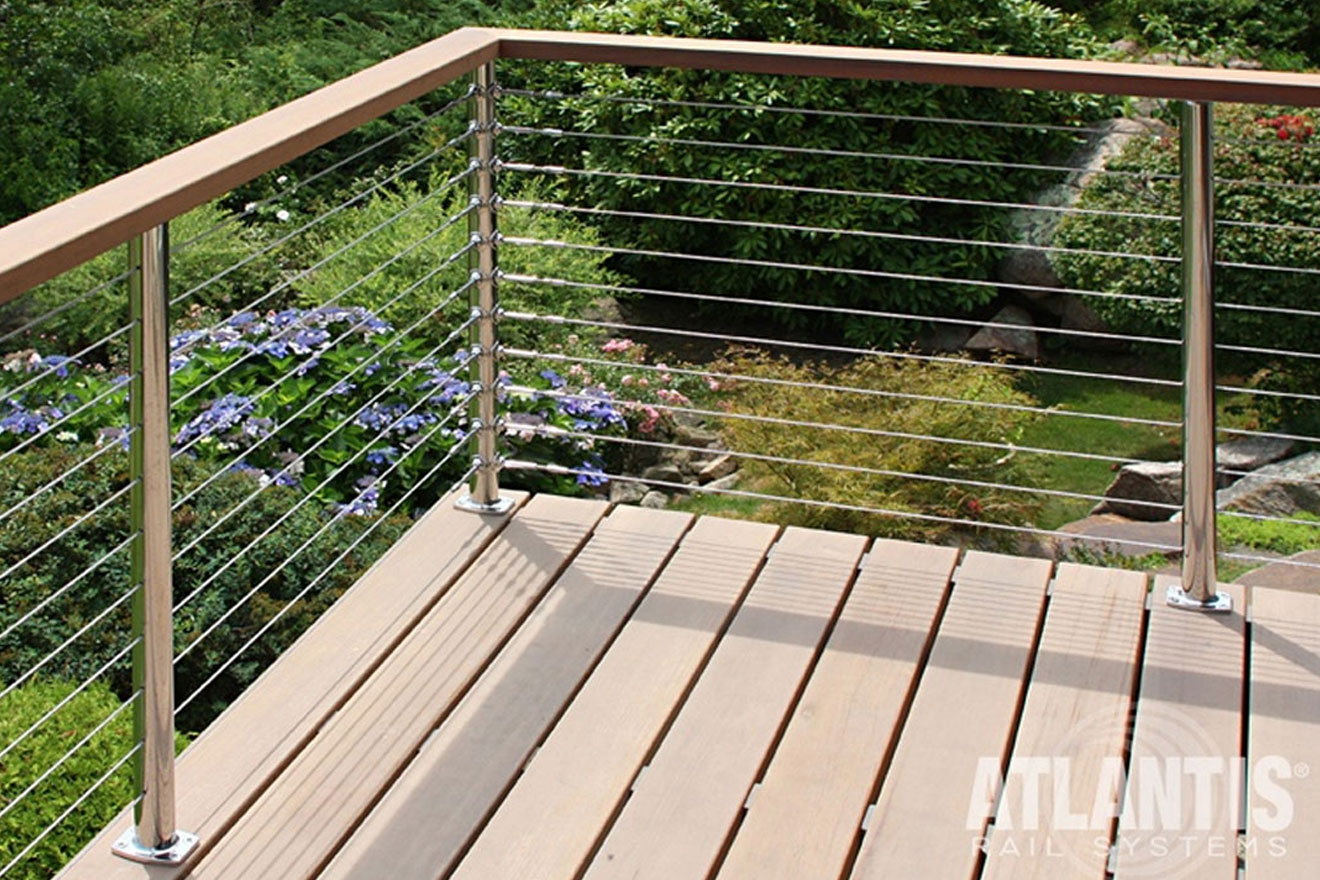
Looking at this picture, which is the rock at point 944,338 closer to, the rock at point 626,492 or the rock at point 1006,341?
the rock at point 1006,341

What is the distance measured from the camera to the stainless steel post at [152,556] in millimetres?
2096

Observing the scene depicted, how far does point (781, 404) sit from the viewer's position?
5.09 m

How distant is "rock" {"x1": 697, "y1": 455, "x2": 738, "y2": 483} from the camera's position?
19.3ft

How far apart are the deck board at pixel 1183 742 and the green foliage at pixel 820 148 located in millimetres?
4171

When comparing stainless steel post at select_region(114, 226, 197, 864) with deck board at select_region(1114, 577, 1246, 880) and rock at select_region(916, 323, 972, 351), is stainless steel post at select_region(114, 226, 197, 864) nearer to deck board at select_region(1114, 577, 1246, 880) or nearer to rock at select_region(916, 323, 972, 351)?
deck board at select_region(1114, 577, 1246, 880)

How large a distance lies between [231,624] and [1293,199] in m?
4.73

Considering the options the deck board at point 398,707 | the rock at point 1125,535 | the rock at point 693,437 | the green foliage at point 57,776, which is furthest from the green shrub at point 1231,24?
the green foliage at point 57,776

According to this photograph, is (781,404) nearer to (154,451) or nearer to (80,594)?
(80,594)

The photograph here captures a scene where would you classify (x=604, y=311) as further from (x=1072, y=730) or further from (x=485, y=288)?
(x=1072, y=730)

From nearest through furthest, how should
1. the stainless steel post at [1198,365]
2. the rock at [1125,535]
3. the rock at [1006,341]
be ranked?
the stainless steel post at [1198,365] < the rock at [1125,535] < the rock at [1006,341]

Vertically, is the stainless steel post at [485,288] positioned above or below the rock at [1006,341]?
above

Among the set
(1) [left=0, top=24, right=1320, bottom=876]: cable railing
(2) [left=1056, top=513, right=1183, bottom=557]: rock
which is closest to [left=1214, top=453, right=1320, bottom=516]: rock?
(1) [left=0, top=24, right=1320, bottom=876]: cable railing

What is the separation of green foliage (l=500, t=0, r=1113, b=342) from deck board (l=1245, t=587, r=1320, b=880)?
13.6 feet

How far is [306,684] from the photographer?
2699 mm
